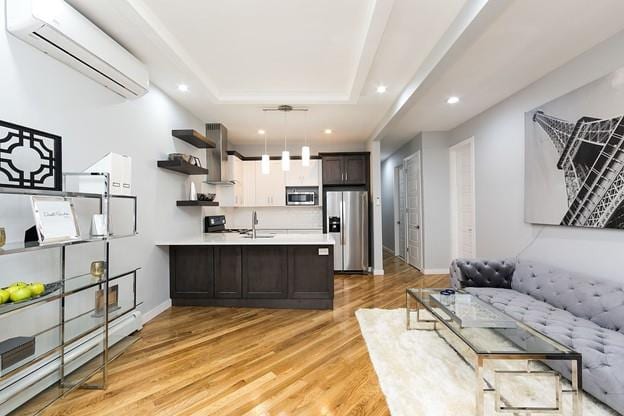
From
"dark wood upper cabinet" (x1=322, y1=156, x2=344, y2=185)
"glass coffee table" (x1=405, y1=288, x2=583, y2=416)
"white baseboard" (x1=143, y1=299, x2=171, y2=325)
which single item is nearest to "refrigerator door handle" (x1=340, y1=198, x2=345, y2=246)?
"dark wood upper cabinet" (x1=322, y1=156, x2=344, y2=185)

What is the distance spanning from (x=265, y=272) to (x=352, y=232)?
8.01 feet

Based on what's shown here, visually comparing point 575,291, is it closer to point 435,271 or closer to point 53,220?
point 435,271

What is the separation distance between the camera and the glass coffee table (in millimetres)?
1685

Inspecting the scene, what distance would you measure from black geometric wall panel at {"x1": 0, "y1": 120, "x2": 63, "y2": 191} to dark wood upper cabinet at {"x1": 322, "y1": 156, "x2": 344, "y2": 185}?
4611 millimetres

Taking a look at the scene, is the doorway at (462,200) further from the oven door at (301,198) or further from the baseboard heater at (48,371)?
the baseboard heater at (48,371)

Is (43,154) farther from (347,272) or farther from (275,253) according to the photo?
(347,272)

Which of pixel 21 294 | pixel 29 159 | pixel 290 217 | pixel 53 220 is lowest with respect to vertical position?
pixel 21 294

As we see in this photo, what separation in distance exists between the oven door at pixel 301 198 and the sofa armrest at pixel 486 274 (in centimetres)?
330

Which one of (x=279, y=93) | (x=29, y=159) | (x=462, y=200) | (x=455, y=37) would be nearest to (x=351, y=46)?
(x=455, y=37)

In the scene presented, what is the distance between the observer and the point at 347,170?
6.14m

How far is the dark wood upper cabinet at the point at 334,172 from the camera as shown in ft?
20.2

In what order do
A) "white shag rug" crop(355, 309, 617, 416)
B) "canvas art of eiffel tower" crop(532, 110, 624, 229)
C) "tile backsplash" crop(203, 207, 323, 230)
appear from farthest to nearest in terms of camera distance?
"tile backsplash" crop(203, 207, 323, 230) → "canvas art of eiffel tower" crop(532, 110, 624, 229) → "white shag rug" crop(355, 309, 617, 416)

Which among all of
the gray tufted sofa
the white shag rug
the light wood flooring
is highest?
the gray tufted sofa

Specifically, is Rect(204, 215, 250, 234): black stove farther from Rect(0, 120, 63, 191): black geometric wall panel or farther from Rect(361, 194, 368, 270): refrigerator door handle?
Rect(0, 120, 63, 191): black geometric wall panel
